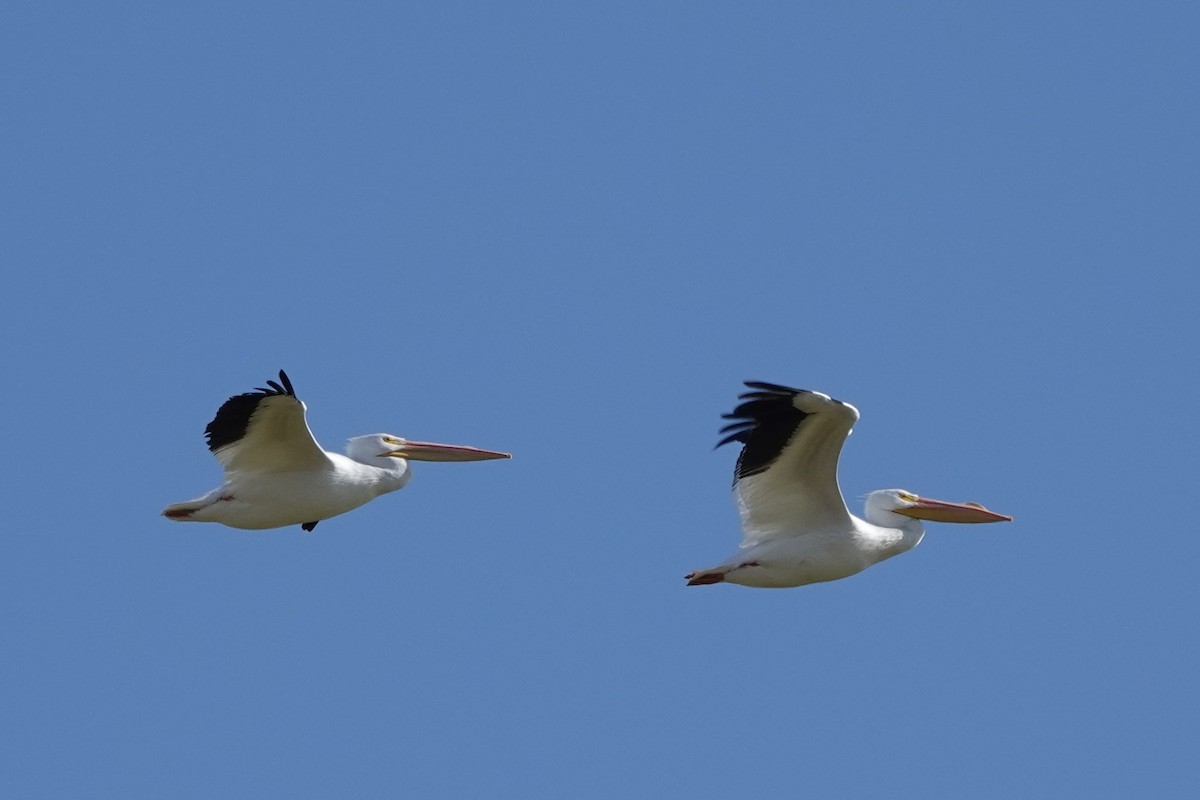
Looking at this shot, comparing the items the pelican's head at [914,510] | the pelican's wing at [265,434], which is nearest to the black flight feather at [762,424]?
the pelican's head at [914,510]

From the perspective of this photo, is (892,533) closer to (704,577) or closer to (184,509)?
(704,577)

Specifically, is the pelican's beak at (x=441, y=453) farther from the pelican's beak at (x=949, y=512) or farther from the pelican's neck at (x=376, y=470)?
the pelican's beak at (x=949, y=512)

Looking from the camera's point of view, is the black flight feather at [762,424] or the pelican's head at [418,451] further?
the pelican's head at [418,451]

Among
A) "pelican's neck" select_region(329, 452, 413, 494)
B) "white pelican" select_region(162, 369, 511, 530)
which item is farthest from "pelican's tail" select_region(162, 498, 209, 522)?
"pelican's neck" select_region(329, 452, 413, 494)

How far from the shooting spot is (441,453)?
2003 centimetres

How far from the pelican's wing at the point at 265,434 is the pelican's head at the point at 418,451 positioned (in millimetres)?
1154

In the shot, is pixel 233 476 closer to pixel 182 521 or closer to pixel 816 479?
pixel 182 521

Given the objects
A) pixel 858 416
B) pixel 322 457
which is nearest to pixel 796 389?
pixel 858 416

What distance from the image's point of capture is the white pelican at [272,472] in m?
17.9

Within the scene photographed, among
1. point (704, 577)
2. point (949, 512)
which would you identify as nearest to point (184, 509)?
point (704, 577)

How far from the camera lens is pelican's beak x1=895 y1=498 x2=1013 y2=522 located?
18.5 m

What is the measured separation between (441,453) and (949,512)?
3.83 meters

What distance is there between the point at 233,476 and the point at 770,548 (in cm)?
372

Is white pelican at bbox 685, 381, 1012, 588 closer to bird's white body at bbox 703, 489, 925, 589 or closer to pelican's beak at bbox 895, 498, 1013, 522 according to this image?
bird's white body at bbox 703, 489, 925, 589
